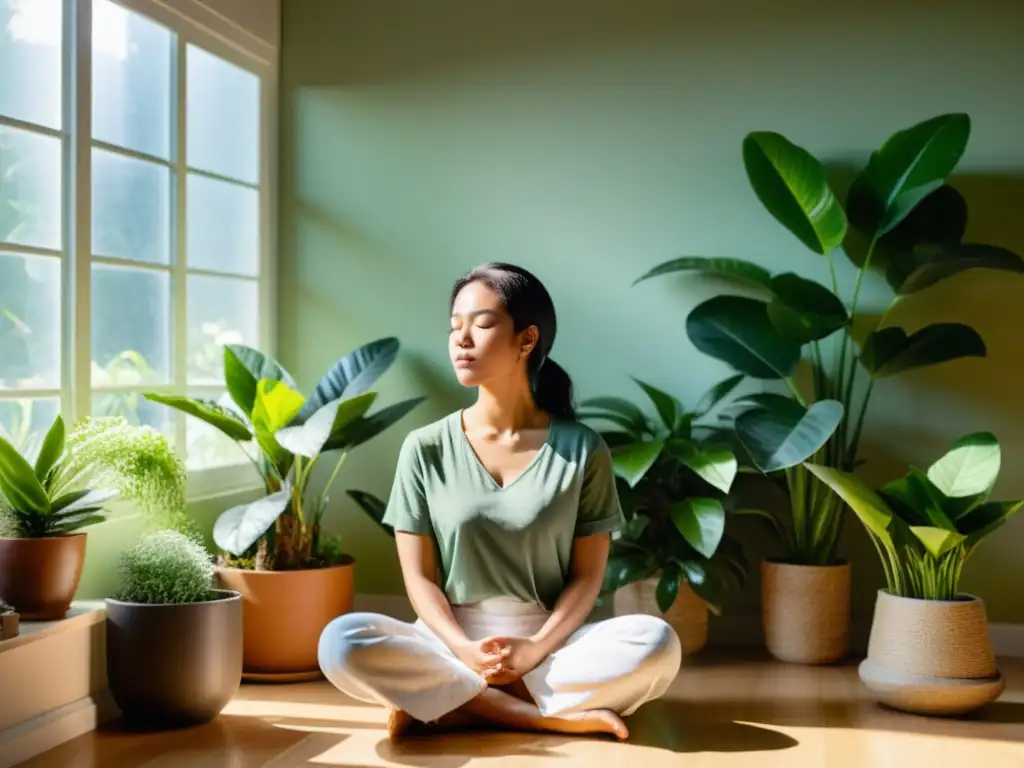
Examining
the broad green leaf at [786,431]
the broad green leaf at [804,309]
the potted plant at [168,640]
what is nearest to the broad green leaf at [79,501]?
the potted plant at [168,640]

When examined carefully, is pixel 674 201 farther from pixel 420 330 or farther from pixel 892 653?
pixel 892 653

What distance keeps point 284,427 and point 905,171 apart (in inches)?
76.7

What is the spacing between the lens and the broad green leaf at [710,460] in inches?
145

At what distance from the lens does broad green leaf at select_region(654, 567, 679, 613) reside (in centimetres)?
380

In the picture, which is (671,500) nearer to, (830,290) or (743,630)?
(743,630)

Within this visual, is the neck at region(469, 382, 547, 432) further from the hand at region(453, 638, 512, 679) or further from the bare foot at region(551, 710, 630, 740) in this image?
the bare foot at region(551, 710, 630, 740)

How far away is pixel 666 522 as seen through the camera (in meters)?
4.00

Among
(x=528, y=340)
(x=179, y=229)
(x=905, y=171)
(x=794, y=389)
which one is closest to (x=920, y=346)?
(x=794, y=389)

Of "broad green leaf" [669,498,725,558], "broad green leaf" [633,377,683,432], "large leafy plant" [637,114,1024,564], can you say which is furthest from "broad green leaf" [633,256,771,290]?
"broad green leaf" [669,498,725,558]

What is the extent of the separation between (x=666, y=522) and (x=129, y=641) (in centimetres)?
166

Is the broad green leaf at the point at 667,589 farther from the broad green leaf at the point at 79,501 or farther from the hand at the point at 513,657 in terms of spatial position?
the broad green leaf at the point at 79,501

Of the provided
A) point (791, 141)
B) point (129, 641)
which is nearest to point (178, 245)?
point (129, 641)

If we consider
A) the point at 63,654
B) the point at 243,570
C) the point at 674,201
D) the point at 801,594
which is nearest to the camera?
the point at 63,654

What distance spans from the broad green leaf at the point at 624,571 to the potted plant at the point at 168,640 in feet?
3.79
